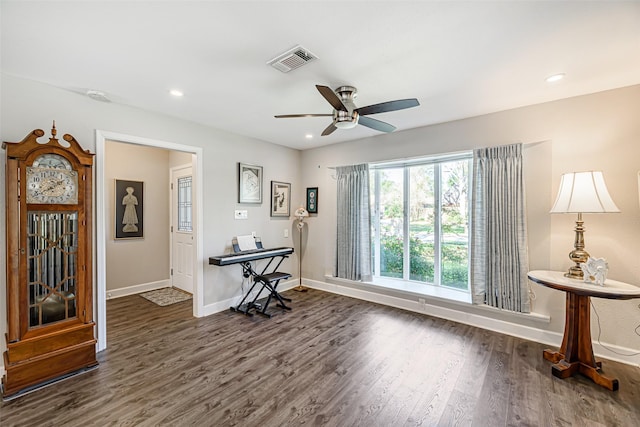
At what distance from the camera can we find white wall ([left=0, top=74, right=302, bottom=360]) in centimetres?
232

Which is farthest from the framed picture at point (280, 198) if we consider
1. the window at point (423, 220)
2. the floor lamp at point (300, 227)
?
the window at point (423, 220)

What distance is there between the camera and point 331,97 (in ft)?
7.16

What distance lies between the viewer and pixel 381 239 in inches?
179

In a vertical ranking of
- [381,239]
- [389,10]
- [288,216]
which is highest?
[389,10]

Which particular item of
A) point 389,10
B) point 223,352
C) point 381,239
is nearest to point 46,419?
point 223,352

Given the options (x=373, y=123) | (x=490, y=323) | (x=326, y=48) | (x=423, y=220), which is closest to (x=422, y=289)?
(x=490, y=323)

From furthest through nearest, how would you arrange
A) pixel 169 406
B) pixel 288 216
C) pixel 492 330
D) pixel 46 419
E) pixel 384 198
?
pixel 288 216
pixel 384 198
pixel 492 330
pixel 169 406
pixel 46 419

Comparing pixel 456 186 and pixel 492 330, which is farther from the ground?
pixel 456 186

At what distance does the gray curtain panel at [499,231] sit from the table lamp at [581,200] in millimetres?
473

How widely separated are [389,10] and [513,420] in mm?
2729

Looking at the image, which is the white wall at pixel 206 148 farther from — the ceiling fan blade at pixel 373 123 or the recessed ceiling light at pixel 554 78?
the recessed ceiling light at pixel 554 78

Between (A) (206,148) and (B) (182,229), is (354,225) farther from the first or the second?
(B) (182,229)

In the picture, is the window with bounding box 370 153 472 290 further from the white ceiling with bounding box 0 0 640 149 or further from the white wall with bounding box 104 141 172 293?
the white wall with bounding box 104 141 172 293

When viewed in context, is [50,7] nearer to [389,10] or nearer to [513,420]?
[389,10]
